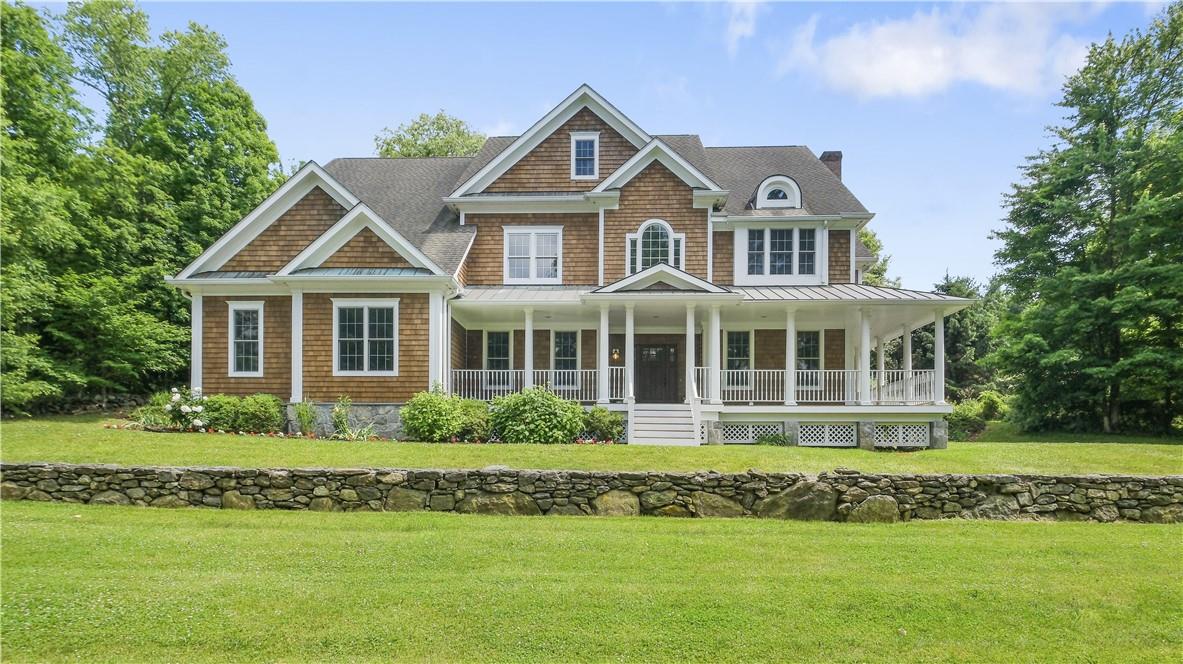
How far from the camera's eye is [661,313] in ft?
59.5

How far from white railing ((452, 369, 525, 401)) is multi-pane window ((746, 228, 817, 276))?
25.7 feet

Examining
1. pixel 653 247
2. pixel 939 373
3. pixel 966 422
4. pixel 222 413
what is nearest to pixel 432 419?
pixel 222 413

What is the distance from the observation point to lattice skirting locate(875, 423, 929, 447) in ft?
55.3

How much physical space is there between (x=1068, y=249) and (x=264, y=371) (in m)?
28.3

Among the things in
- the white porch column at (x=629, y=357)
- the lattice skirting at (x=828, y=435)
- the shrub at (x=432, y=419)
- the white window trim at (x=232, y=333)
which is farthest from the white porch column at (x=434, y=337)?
the lattice skirting at (x=828, y=435)

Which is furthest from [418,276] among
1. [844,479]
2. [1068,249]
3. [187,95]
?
[1068,249]

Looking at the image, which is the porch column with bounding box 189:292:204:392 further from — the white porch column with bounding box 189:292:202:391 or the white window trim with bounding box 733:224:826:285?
the white window trim with bounding box 733:224:826:285

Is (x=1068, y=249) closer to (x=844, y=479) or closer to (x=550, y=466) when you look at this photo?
(x=844, y=479)

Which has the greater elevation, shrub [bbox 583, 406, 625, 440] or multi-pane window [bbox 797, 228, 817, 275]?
multi-pane window [bbox 797, 228, 817, 275]

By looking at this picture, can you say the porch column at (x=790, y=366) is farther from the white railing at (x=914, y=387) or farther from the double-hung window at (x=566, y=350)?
the double-hung window at (x=566, y=350)

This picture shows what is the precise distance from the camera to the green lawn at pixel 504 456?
11328 millimetres

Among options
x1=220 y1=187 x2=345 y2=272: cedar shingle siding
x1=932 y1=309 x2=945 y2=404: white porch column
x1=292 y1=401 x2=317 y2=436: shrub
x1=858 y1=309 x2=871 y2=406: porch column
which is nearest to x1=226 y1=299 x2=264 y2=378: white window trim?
x1=220 y1=187 x2=345 y2=272: cedar shingle siding

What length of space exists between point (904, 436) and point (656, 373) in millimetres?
6973

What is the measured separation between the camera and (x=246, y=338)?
17172 millimetres
